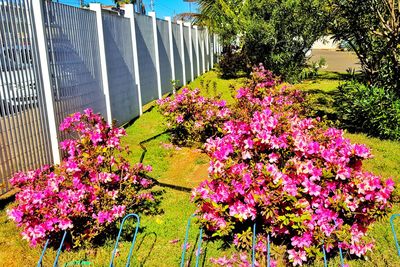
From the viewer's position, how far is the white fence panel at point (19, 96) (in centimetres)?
493

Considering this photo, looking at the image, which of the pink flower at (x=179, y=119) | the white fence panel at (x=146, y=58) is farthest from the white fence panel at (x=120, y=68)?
the pink flower at (x=179, y=119)

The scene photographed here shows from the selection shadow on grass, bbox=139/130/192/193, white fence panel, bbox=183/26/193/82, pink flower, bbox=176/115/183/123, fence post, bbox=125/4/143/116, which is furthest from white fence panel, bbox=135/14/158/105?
white fence panel, bbox=183/26/193/82

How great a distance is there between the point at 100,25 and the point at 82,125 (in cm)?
445

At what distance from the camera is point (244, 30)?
15.0 metres

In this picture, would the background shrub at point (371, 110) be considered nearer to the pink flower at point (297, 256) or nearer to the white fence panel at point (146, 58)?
the pink flower at point (297, 256)

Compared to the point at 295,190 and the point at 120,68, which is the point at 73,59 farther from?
the point at 295,190

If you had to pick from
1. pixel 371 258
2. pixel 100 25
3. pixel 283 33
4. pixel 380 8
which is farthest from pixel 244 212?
pixel 283 33

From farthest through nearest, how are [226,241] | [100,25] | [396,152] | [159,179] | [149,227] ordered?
[100,25]
[396,152]
[159,179]
[149,227]
[226,241]

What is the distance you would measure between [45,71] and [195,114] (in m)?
2.83

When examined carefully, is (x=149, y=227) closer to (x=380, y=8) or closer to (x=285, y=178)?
(x=285, y=178)

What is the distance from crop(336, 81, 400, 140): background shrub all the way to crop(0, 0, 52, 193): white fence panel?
6070 mm

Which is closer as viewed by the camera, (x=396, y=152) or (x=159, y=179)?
(x=159, y=179)

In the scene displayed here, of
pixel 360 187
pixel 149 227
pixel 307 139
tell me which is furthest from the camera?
pixel 149 227

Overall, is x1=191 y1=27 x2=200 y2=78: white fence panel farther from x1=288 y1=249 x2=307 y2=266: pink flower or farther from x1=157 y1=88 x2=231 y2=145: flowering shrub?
x1=288 y1=249 x2=307 y2=266: pink flower
